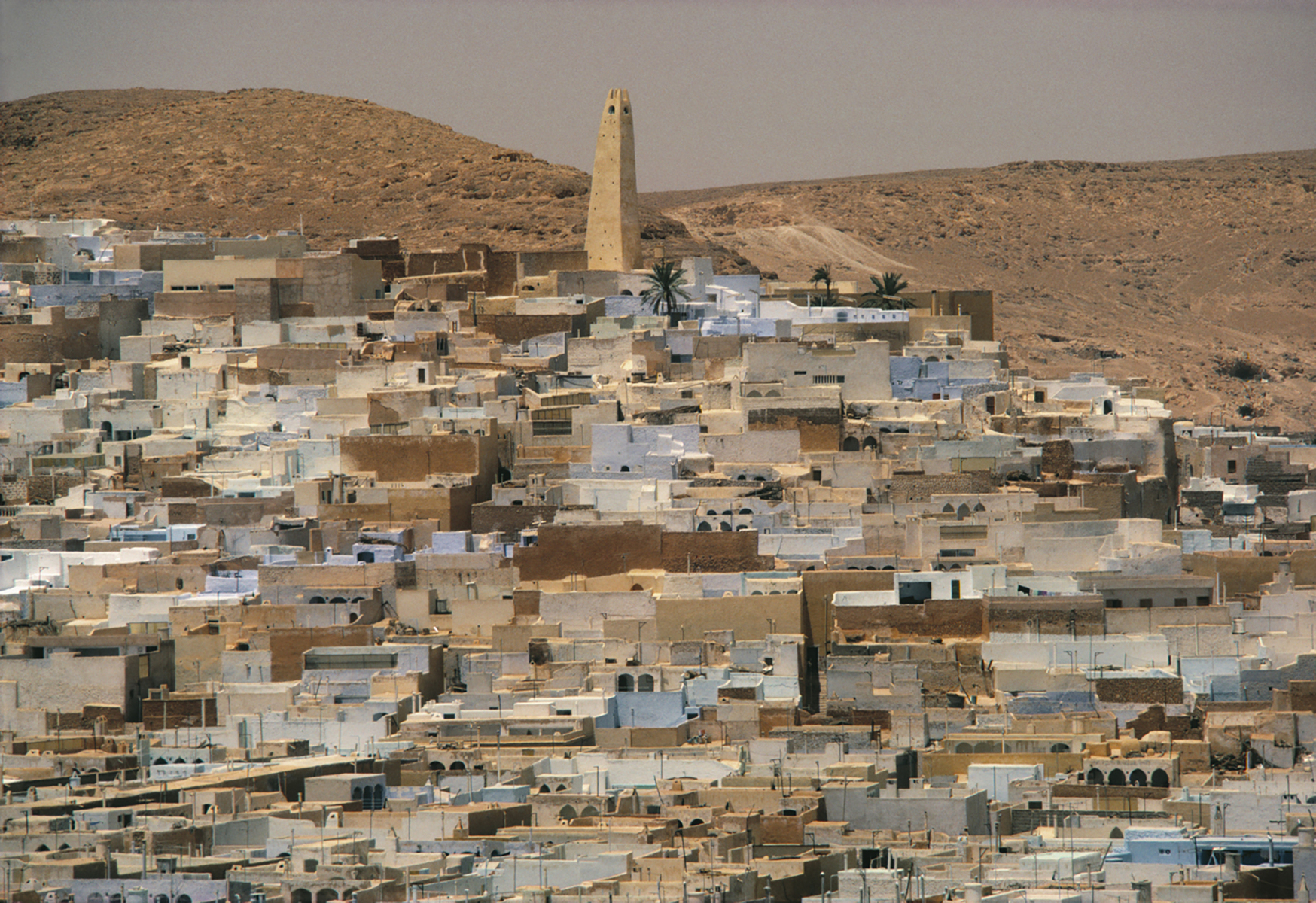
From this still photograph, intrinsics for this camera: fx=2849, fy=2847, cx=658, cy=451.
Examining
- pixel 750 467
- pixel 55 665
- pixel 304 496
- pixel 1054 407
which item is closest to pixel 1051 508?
pixel 750 467

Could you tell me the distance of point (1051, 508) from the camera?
39.1 m

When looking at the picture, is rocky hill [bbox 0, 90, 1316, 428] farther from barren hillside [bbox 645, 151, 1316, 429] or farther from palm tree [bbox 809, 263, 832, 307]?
palm tree [bbox 809, 263, 832, 307]

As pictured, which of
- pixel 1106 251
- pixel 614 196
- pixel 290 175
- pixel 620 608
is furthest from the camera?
pixel 1106 251

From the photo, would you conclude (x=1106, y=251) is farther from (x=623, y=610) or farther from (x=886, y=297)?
(x=623, y=610)

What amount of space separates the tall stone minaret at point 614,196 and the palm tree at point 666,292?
9.06 feet

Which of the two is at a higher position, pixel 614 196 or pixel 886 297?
pixel 614 196

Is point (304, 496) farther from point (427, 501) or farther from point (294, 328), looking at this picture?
point (294, 328)

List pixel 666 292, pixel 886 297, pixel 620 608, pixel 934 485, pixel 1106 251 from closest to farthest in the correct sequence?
pixel 620 608
pixel 934 485
pixel 666 292
pixel 886 297
pixel 1106 251

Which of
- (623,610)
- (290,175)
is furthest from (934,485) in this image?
(290,175)

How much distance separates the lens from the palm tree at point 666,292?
5128 cm

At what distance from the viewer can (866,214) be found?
109m

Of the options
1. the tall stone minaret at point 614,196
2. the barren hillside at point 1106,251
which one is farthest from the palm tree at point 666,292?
the barren hillside at point 1106,251

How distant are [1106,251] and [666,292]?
189 ft

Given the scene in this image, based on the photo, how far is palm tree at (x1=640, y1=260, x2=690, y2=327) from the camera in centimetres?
5128
